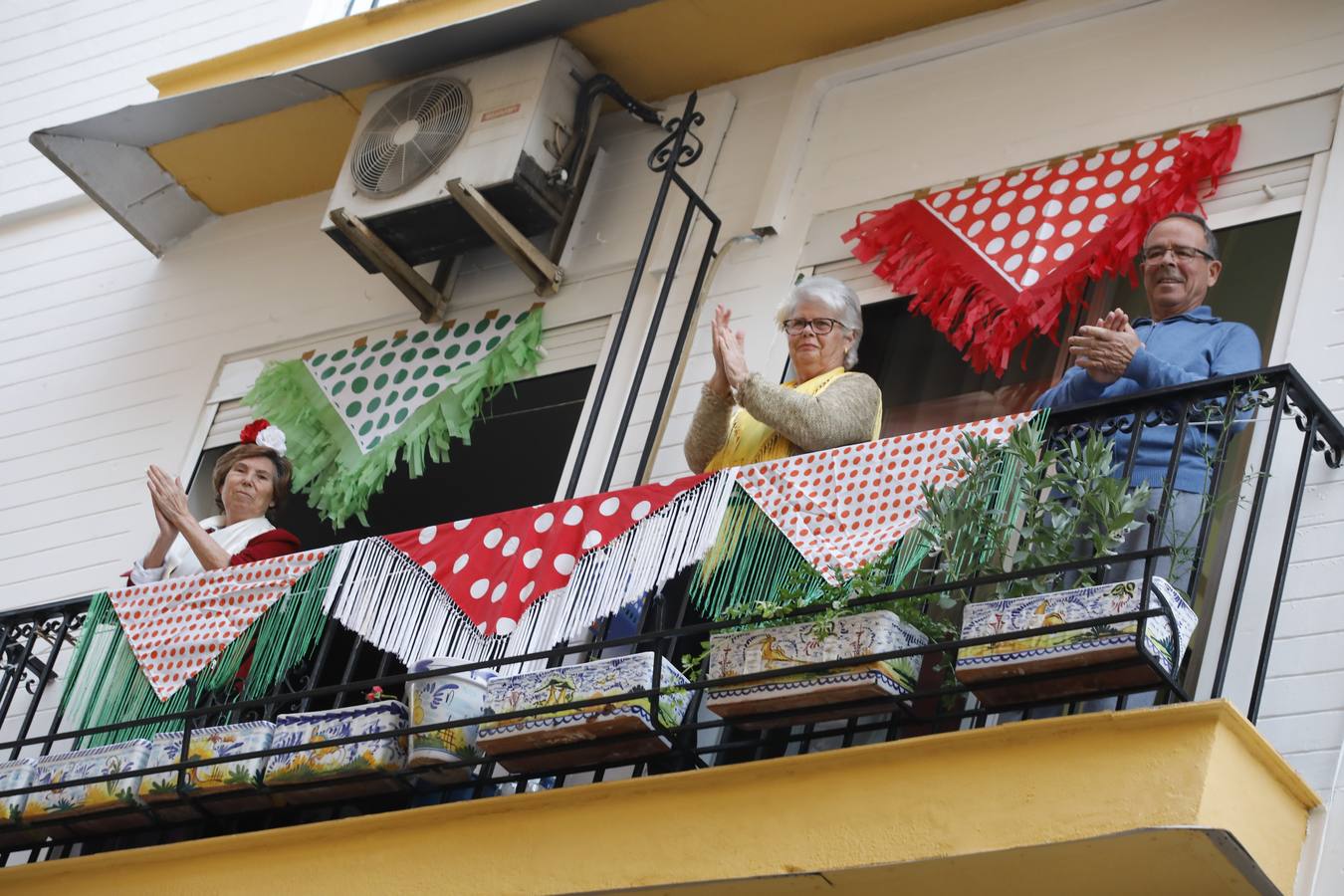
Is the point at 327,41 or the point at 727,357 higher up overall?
the point at 327,41

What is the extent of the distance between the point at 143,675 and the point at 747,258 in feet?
8.39

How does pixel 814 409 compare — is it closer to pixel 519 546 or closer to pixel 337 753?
pixel 519 546

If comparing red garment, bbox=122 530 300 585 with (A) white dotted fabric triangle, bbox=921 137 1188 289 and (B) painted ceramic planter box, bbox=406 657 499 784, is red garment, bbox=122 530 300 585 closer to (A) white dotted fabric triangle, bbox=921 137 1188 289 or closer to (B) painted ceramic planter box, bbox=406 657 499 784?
(B) painted ceramic planter box, bbox=406 657 499 784

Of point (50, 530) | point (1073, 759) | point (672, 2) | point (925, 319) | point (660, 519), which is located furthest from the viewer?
point (50, 530)

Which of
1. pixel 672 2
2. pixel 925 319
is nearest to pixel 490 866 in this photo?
pixel 925 319

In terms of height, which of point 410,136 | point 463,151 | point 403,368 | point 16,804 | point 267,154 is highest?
point 267,154

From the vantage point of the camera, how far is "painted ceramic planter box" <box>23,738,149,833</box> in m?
6.41

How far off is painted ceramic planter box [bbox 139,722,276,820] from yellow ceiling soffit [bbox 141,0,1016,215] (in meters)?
3.05

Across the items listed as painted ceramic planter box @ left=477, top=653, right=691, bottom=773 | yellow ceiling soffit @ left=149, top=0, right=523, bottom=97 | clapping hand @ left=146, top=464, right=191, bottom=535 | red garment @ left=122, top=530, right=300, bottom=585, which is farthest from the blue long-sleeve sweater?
yellow ceiling soffit @ left=149, top=0, right=523, bottom=97

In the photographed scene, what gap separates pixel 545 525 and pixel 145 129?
3.36 meters

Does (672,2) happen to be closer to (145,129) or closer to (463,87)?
(463,87)

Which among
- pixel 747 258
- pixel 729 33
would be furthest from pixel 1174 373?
pixel 729 33

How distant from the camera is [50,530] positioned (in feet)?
28.1

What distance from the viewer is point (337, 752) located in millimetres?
6062
